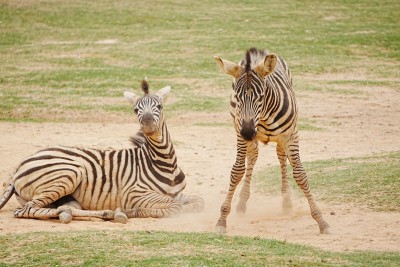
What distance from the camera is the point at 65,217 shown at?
9.99 metres

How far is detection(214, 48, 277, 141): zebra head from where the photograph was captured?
922 cm

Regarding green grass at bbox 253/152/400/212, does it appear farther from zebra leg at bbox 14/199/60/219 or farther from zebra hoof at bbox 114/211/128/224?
zebra leg at bbox 14/199/60/219

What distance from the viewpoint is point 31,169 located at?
1081cm

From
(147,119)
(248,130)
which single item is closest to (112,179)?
(147,119)

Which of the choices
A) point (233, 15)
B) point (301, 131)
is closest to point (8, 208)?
point (301, 131)

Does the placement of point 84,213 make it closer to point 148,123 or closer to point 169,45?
point 148,123

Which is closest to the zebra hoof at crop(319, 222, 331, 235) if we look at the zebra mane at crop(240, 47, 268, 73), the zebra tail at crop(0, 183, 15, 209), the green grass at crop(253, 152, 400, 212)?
the green grass at crop(253, 152, 400, 212)

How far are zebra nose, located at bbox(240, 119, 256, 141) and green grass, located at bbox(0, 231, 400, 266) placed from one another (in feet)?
3.60

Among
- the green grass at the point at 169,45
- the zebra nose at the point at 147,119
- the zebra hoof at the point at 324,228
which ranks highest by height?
the green grass at the point at 169,45

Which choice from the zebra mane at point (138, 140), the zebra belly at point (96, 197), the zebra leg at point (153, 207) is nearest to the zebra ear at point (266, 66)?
the zebra leg at point (153, 207)

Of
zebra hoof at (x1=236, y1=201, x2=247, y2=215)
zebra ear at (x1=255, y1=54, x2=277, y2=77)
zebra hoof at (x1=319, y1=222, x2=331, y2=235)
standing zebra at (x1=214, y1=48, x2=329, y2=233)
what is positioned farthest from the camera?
zebra hoof at (x1=236, y1=201, x2=247, y2=215)

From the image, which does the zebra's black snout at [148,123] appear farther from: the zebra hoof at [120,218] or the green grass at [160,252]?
the green grass at [160,252]

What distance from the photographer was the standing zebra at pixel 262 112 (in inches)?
368

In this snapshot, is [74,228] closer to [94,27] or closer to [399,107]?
[399,107]
